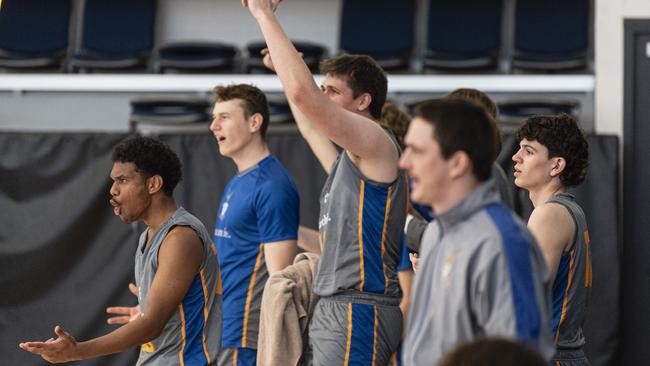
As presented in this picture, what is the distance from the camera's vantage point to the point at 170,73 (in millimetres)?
8938

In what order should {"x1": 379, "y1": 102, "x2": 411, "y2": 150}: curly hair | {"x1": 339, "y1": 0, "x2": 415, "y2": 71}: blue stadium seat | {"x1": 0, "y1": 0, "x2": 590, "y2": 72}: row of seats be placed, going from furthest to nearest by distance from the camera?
{"x1": 339, "y1": 0, "x2": 415, "y2": 71}: blue stadium seat, {"x1": 0, "y1": 0, "x2": 590, "y2": 72}: row of seats, {"x1": 379, "y1": 102, "x2": 411, "y2": 150}: curly hair

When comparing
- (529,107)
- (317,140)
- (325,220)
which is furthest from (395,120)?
(529,107)

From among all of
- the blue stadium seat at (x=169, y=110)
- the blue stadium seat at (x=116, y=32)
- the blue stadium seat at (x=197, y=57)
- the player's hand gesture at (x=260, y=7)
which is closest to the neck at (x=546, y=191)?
the player's hand gesture at (x=260, y=7)

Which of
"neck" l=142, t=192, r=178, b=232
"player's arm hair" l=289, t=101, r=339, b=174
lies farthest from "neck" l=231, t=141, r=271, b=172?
"neck" l=142, t=192, r=178, b=232

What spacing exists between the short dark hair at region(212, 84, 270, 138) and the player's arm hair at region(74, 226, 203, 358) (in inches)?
54.6

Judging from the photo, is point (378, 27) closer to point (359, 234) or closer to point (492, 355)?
point (359, 234)

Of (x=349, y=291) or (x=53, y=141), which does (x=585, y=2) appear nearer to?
(x=53, y=141)

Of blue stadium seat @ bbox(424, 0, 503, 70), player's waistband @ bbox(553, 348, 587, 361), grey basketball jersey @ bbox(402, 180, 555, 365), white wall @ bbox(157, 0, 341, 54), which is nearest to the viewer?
grey basketball jersey @ bbox(402, 180, 555, 365)

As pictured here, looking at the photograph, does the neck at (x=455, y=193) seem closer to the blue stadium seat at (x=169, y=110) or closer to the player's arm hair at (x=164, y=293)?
the player's arm hair at (x=164, y=293)

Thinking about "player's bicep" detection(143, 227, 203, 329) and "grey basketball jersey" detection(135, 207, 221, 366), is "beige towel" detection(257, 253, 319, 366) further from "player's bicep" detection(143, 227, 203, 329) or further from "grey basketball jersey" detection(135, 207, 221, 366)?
"player's bicep" detection(143, 227, 203, 329)

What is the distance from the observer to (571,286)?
3402 millimetres

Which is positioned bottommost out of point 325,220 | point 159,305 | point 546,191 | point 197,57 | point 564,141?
point 159,305

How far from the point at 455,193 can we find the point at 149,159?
1.79m

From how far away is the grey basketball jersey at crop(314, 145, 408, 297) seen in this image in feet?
11.5
